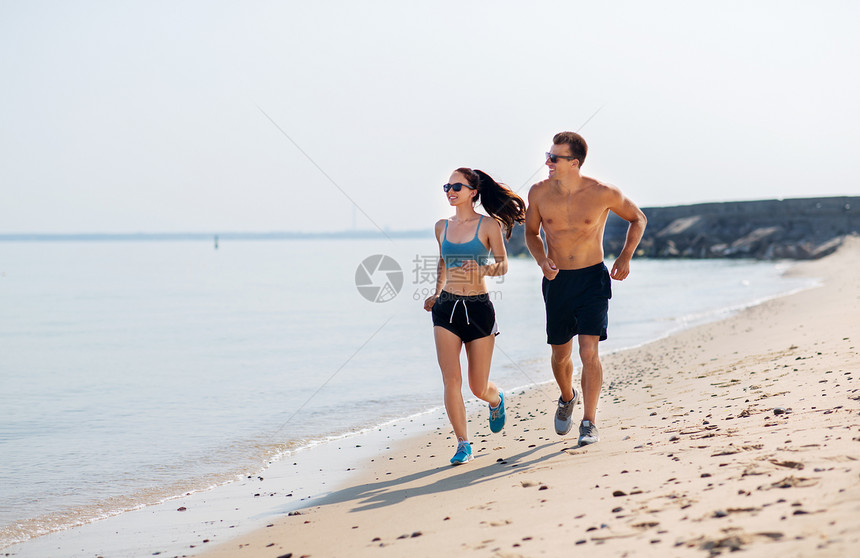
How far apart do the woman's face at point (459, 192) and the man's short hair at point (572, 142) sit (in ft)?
2.31

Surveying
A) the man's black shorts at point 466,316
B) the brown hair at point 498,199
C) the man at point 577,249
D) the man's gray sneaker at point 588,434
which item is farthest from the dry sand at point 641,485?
the brown hair at point 498,199

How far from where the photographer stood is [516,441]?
636cm

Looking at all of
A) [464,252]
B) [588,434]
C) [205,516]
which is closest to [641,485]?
[588,434]

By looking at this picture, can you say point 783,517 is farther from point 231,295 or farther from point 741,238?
point 741,238

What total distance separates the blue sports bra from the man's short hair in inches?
30.6

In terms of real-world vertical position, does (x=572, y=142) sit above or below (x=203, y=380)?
above

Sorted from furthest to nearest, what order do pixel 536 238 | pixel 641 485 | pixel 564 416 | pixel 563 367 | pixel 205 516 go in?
pixel 564 416 < pixel 563 367 < pixel 536 238 < pixel 205 516 < pixel 641 485

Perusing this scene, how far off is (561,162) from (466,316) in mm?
1288

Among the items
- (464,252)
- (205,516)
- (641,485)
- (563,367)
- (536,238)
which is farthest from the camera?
(563,367)

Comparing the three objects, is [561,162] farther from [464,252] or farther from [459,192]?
[464,252]

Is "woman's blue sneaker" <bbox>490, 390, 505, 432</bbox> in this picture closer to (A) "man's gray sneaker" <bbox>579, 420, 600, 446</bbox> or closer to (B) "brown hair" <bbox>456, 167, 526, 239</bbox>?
(A) "man's gray sneaker" <bbox>579, 420, 600, 446</bbox>

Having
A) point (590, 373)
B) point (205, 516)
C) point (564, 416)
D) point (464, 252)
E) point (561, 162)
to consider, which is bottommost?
point (205, 516)

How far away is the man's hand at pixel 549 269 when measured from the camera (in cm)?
549

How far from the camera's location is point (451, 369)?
5480mm
